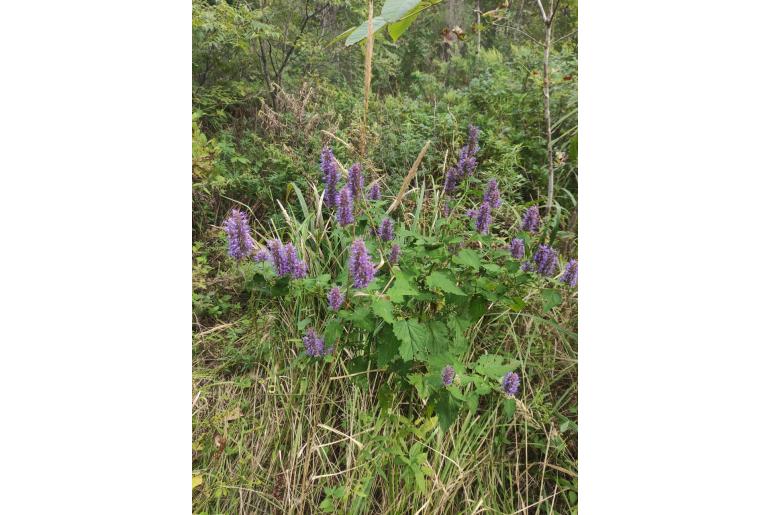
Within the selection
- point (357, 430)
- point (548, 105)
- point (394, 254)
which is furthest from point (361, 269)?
point (548, 105)

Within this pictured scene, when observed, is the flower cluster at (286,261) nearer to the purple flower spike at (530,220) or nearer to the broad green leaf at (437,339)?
the broad green leaf at (437,339)

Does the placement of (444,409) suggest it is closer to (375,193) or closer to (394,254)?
(394,254)

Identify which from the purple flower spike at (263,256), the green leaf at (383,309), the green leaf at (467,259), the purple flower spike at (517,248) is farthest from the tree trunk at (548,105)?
the purple flower spike at (263,256)

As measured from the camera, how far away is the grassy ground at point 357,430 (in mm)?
1370

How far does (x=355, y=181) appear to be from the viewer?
1225 millimetres

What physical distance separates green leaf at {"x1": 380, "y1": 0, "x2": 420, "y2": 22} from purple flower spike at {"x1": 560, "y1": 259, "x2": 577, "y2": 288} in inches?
33.9

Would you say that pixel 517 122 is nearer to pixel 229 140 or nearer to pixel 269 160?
pixel 269 160

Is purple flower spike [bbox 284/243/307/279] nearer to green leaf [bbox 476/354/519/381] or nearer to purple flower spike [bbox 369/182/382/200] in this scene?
purple flower spike [bbox 369/182/382/200]

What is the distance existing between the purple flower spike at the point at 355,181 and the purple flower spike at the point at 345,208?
0.02 m

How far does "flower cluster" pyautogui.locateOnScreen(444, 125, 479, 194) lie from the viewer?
1.36m
